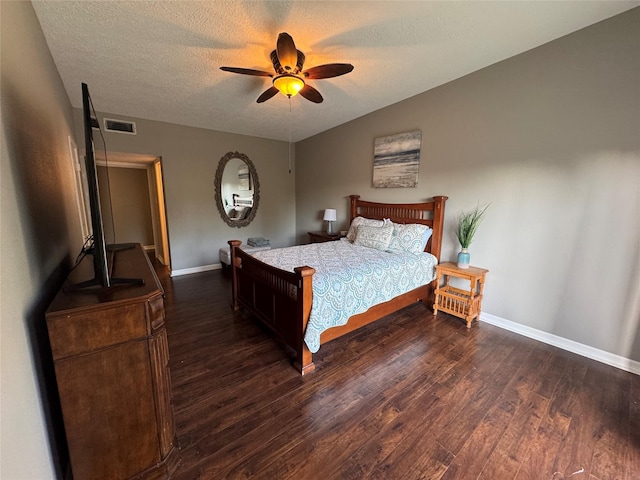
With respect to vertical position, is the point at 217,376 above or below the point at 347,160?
below

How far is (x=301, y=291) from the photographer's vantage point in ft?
6.63

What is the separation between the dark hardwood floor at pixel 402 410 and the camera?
1397 mm

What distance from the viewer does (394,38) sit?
2188mm

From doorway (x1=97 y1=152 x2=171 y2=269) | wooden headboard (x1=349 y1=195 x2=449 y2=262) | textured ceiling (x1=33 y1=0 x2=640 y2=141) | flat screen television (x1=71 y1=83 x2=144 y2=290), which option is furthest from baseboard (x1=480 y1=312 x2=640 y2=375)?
doorway (x1=97 y1=152 x2=171 y2=269)

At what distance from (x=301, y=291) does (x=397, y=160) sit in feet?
8.73

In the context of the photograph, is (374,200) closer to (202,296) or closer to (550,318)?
(550,318)

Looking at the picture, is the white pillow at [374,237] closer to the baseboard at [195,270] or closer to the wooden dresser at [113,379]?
the wooden dresser at [113,379]

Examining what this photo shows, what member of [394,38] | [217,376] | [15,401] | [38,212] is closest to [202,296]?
[217,376]

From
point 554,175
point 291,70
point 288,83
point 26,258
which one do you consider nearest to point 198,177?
point 288,83

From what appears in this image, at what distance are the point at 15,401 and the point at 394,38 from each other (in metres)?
3.10

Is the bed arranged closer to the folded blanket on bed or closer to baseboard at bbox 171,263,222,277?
the folded blanket on bed

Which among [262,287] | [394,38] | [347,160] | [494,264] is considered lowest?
[262,287]

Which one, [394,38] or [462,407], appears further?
[394,38]

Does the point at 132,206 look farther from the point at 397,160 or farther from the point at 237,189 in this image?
the point at 397,160
